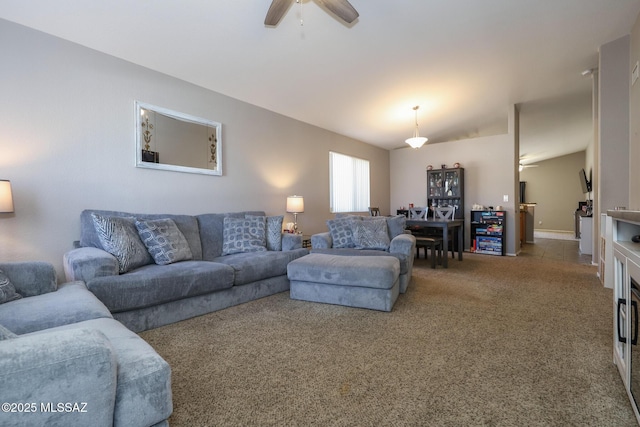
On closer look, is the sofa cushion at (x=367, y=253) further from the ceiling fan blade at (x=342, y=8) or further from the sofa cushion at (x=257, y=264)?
the ceiling fan blade at (x=342, y=8)

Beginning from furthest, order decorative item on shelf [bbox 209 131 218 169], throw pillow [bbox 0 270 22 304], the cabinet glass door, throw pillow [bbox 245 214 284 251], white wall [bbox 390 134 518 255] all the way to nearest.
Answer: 1. the cabinet glass door
2. white wall [bbox 390 134 518 255]
3. decorative item on shelf [bbox 209 131 218 169]
4. throw pillow [bbox 245 214 284 251]
5. throw pillow [bbox 0 270 22 304]

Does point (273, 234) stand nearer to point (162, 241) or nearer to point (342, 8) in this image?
point (162, 241)

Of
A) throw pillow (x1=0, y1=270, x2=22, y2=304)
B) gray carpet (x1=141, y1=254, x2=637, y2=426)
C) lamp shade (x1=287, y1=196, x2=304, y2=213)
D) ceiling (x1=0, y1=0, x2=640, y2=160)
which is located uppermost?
ceiling (x1=0, y1=0, x2=640, y2=160)

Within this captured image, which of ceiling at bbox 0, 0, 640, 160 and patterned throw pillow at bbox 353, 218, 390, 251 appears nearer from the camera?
ceiling at bbox 0, 0, 640, 160

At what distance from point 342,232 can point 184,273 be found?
2069 mm

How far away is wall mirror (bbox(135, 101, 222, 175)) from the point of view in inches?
126

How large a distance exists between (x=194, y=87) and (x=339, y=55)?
1.84 meters

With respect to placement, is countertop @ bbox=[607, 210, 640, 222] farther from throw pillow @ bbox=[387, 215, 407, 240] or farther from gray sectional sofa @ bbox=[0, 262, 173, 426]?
throw pillow @ bbox=[387, 215, 407, 240]

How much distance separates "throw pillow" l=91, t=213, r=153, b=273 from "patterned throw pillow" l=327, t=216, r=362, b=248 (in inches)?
87.6

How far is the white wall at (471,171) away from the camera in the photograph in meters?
5.96

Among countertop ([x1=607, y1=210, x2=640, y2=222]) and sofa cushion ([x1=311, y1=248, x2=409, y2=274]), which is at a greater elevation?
countertop ([x1=607, y1=210, x2=640, y2=222])

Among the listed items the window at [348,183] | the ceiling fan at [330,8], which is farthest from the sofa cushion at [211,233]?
the window at [348,183]

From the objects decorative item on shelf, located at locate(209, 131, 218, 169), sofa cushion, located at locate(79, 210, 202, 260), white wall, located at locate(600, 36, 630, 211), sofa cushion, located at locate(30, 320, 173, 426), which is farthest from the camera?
decorative item on shelf, located at locate(209, 131, 218, 169)

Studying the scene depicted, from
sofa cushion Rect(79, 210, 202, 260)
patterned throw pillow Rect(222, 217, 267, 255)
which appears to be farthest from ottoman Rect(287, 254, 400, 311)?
sofa cushion Rect(79, 210, 202, 260)
